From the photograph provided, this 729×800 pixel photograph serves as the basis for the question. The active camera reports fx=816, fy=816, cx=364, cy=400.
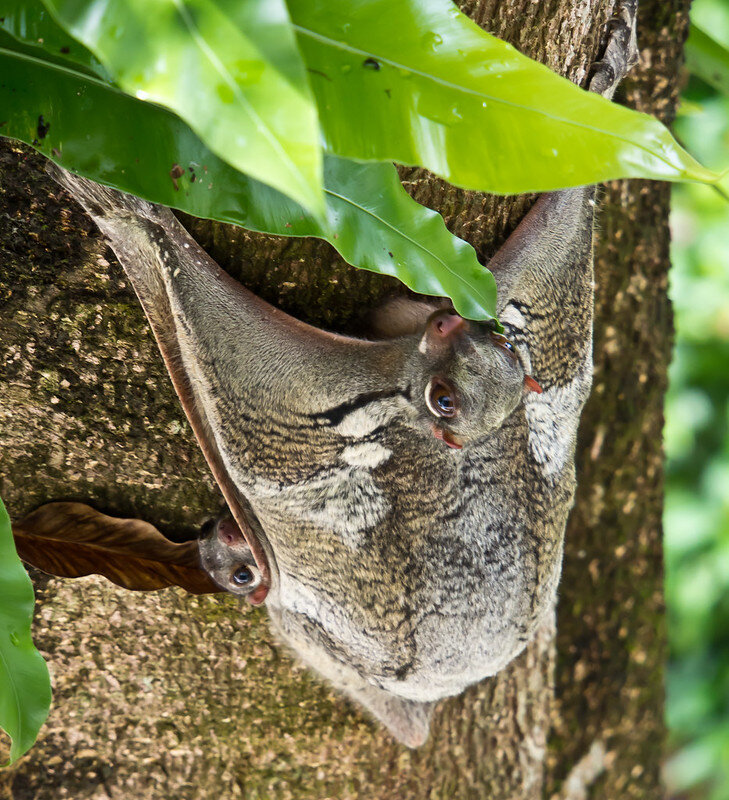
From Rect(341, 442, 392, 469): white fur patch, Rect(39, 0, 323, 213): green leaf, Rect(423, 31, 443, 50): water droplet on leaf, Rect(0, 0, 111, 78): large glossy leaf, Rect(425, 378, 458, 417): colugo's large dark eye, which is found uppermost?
Rect(423, 31, 443, 50): water droplet on leaf

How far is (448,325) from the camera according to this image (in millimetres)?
1194

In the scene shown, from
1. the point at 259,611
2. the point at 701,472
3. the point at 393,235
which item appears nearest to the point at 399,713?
the point at 259,611

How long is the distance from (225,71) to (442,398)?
0.67 m

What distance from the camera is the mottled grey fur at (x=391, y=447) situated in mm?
1202

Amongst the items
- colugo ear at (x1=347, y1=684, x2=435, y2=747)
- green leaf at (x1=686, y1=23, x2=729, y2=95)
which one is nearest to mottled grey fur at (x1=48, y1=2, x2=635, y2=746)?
colugo ear at (x1=347, y1=684, x2=435, y2=747)

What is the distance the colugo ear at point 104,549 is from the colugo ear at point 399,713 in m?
0.42

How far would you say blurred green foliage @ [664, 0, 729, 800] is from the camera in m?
3.94

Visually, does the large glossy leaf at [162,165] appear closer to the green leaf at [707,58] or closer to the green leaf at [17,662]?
the green leaf at [17,662]

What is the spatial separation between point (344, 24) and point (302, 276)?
45 centimetres

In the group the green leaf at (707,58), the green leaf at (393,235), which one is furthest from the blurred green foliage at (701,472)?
the green leaf at (393,235)

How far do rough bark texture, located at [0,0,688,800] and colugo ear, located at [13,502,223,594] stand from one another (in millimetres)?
34

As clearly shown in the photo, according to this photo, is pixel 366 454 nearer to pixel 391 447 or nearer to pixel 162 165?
pixel 391 447

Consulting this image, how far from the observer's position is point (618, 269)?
185cm

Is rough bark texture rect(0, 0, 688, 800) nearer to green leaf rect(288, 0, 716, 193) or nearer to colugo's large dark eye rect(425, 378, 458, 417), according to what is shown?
colugo's large dark eye rect(425, 378, 458, 417)
